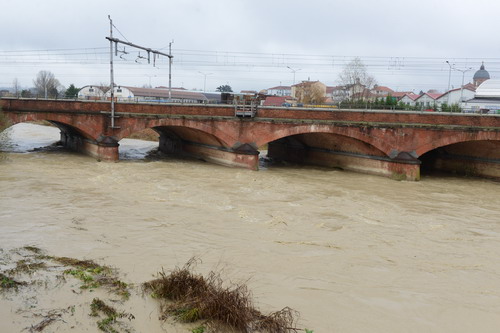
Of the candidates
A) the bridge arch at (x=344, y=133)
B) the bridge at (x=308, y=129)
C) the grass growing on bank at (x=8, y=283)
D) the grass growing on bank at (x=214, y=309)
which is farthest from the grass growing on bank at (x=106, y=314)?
the bridge arch at (x=344, y=133)

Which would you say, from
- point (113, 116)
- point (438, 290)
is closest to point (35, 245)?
point (438, 290)

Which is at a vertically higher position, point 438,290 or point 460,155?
point 460,155

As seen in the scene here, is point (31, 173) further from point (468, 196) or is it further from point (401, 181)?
point (468, 196)

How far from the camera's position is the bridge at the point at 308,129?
25078 mm

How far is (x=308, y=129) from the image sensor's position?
26.4 m

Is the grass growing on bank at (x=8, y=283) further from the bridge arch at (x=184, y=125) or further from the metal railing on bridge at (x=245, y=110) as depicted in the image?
the metal railing on bridge at (x=245, y=110)

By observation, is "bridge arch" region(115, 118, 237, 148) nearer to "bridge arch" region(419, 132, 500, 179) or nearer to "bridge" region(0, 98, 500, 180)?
"bridge" region(0, 98, 500, 180)

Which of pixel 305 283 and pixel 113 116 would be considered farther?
pixel 113 116

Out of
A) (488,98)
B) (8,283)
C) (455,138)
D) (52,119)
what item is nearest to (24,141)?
(52,119)

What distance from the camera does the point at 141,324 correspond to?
698cm

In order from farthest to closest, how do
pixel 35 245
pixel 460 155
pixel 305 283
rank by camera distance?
1. pixel 460 155
2. pixel 35 245
3. pixel 305 283

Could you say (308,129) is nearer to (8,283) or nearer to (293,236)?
(293,236)

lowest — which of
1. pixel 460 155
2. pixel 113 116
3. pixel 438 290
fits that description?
pixel 438 290

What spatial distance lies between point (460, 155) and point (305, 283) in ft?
78.1
